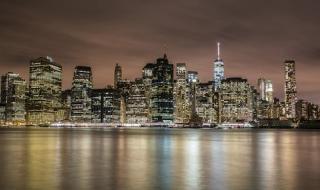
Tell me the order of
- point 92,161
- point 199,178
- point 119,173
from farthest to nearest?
point 92,161 → point 119,173 → point 199,178

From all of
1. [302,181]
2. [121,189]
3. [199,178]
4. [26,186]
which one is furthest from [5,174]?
[302,181]

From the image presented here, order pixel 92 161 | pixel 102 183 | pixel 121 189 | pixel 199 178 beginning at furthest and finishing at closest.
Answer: pixel 92 161 → pixel 199 178 → pixel 102 183 → pixel 121 189

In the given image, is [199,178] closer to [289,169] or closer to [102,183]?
[102,183]

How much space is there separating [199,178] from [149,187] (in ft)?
19.7

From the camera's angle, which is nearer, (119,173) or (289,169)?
(119,173)

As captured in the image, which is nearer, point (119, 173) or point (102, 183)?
point (102, 183)

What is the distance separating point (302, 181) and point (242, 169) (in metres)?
8.59

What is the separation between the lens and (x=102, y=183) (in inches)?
1287

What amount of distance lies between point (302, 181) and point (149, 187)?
38.2 feet

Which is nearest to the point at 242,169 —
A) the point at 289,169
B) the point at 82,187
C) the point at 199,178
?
the point at 289,169

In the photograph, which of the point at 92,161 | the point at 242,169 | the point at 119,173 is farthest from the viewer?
the point at 92,161

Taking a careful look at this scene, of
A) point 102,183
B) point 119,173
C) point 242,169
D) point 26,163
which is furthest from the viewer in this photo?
point 26,163

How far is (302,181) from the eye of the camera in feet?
114

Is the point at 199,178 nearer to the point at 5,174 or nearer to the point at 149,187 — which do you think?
the point at 149,187
